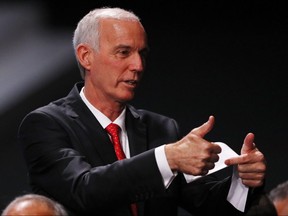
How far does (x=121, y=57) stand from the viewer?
5.65 feet

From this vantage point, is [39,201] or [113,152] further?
[113,152]

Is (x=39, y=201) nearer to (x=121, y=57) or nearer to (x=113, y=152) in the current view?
(x=113, y=152)

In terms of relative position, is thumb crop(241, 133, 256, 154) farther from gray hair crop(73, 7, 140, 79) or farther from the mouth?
gray hair crop(73, 7, 140, 79)

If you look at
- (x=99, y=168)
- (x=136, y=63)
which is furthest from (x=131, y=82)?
(x=99, y=168)

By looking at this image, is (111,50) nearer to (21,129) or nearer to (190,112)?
(21,129)

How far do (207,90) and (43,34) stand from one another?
595 millimetres

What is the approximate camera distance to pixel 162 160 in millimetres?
1465

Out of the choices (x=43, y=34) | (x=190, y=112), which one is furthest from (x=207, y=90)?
(x=43, y=34)


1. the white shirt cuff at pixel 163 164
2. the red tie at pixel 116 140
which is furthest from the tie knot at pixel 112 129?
the white shirt cuff at pixel 163 164

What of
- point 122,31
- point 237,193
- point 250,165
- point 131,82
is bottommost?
point 237,193

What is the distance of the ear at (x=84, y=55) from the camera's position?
5.91ft

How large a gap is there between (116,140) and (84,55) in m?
0.24

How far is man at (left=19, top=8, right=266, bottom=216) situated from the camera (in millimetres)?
1473

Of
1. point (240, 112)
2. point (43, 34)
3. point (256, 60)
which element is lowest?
point (240, 112)
